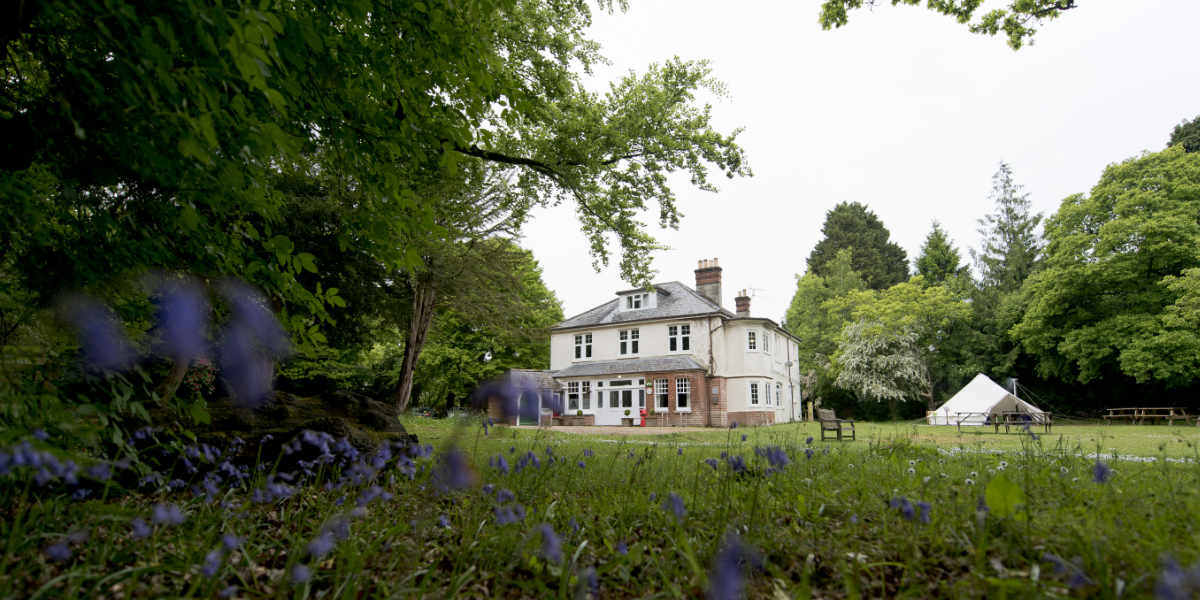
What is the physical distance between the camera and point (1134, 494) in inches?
121

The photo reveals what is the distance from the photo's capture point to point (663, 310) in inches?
1298

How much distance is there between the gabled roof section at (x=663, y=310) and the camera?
104ft

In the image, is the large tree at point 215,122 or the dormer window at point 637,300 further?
the dormer window at point 637,300

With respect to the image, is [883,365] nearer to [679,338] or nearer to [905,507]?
[679,338]

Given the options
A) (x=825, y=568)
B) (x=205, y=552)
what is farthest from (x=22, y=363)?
(x=825, y=568)

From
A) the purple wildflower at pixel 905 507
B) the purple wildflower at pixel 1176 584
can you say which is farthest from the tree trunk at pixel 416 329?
the purple wildflower at pixel 1176 584

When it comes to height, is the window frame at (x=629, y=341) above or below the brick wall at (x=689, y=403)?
above

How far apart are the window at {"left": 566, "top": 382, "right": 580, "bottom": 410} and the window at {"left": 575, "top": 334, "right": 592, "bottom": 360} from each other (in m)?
2.42

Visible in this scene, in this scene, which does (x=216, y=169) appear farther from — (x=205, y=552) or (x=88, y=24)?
(x=205, y=552)

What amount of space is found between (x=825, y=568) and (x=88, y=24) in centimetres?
406

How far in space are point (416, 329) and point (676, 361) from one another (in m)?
17.2

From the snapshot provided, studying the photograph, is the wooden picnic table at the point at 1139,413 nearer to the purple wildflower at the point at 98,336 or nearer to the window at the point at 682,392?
the window at the point at 682,392

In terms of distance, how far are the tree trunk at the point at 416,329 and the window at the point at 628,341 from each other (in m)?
A: 17.2

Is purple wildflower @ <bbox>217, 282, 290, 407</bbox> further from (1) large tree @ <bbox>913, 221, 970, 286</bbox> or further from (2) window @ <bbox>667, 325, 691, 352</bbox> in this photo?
(1) large tree @ <bbox>913, 221, 970, 286</bbox>
